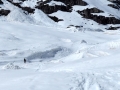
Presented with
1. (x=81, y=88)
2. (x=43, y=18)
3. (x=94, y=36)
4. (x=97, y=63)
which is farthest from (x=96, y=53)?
(x=43, y=18)

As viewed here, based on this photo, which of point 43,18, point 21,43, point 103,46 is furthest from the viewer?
point 43,18

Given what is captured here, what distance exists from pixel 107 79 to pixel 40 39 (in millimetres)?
25732

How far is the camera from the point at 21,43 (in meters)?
31.5

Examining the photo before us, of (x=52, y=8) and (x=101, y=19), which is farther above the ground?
(x=52, y=8)

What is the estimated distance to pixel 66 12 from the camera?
67.4 metres

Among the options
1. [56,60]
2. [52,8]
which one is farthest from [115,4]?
[56,60]

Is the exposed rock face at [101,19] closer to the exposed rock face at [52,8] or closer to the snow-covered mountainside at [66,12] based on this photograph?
the snow-covered mountainside at [66,12]

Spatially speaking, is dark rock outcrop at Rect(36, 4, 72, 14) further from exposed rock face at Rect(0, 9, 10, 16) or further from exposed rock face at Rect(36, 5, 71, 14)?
exposed rock face at Rect(0, 9, 10, 16)

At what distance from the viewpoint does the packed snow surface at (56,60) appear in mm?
8703

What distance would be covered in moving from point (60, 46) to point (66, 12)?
37.6 m

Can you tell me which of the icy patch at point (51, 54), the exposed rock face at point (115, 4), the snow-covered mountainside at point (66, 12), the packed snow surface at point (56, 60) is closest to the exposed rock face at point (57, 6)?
the snow-covered mountainside at point (66, 12)

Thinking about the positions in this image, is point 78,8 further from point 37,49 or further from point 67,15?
point 37,49

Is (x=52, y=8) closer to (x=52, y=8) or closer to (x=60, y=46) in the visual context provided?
(x=52, y=8)

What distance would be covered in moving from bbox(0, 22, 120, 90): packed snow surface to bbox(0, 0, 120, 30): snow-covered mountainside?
16.6 m
